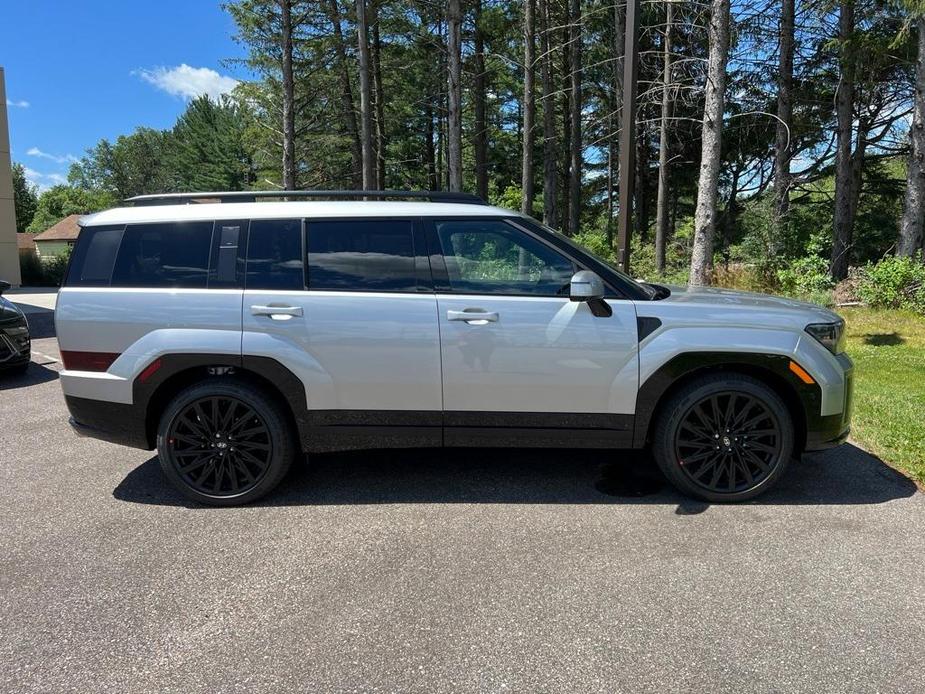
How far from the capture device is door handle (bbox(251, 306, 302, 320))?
12.6 ft

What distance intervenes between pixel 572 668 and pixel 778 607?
1.11 m

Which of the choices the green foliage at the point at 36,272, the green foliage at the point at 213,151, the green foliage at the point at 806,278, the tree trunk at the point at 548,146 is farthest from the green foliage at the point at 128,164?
the green foliage at the point at 806,278

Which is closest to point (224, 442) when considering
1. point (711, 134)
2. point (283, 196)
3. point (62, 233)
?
point (283, 196)

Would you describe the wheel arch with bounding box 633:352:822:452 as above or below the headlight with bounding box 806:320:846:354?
below

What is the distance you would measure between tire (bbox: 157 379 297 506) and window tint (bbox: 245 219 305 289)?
703mm

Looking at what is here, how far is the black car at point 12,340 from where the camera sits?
25.6 ft

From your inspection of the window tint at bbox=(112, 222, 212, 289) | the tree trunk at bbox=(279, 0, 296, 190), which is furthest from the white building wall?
the window tint at bbox=(112, 222, 212, 289)

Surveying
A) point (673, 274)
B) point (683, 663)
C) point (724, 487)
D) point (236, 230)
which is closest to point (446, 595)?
point (683, 663)

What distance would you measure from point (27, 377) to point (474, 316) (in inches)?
294

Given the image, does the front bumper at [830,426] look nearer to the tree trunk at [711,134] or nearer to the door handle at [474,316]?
the door handle at [474,316]

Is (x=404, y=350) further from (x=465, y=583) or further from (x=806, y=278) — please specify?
(x=806, y=278)

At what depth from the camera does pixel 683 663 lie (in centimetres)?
245

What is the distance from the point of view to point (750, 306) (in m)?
3.99

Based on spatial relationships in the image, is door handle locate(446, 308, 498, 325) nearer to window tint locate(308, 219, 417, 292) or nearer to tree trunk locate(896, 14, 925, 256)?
window tint locate(308, 219, 417, 292)
